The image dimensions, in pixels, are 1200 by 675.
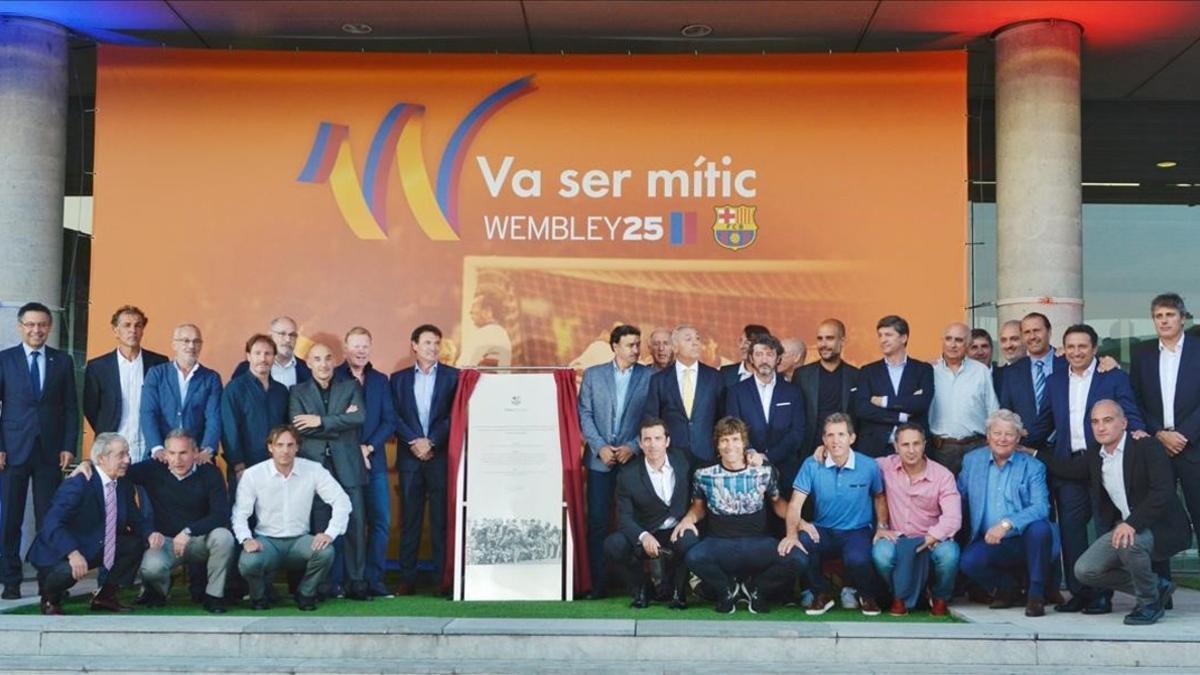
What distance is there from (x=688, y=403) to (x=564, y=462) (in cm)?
77

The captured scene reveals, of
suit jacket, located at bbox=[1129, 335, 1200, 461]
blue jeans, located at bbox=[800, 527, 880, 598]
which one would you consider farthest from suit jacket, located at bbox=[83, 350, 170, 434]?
suit jacket, located at bbox=[1129, 335, 1200, 461]

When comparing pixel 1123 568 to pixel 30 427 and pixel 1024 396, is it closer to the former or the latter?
pixel 1024 396

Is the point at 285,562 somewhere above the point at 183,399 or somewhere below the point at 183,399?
below

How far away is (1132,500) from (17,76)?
736 centimetres

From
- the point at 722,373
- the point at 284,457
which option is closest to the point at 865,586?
the point at 722,373

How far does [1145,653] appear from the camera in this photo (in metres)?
5.56

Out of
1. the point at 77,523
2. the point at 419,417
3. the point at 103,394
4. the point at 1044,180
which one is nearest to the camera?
the point at 77,523

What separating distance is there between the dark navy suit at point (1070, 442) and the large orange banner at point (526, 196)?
5.71 ft

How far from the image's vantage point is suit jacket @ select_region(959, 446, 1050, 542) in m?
6.54

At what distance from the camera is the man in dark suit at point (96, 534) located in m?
6.31

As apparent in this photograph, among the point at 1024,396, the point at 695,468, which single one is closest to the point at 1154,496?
the point at 1024,396

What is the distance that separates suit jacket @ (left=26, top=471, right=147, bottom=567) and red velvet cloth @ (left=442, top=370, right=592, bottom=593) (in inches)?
63.4

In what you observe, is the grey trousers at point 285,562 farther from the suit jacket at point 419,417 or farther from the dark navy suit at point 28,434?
the dark navy suit at point 28,434

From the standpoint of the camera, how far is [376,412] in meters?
7.25
